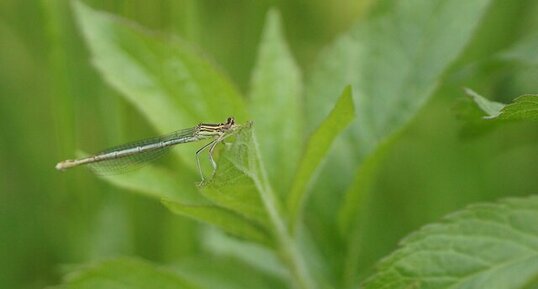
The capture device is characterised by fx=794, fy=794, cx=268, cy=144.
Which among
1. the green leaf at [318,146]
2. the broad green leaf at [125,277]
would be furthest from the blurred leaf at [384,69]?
the broad green leaf at [125,277]

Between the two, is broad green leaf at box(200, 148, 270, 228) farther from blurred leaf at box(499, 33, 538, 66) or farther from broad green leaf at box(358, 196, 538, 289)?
blurred leaf at box(499, 33, 538, 66)

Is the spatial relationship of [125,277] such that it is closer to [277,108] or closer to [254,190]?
[254,190]

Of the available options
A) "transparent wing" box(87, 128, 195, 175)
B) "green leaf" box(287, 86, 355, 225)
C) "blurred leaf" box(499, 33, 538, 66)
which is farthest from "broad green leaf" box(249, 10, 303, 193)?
"blurred leaf" box(499, 33, 538, 66)

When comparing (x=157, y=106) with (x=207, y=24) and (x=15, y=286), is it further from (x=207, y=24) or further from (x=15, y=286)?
(x=207, y=24)

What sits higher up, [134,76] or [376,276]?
[134,76]

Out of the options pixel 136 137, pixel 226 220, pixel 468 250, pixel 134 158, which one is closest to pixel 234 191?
pixel 226 220

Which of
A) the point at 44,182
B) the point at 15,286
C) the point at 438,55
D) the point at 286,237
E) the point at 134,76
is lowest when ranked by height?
the point at 286,237

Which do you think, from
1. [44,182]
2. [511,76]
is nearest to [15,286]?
[44,182]
